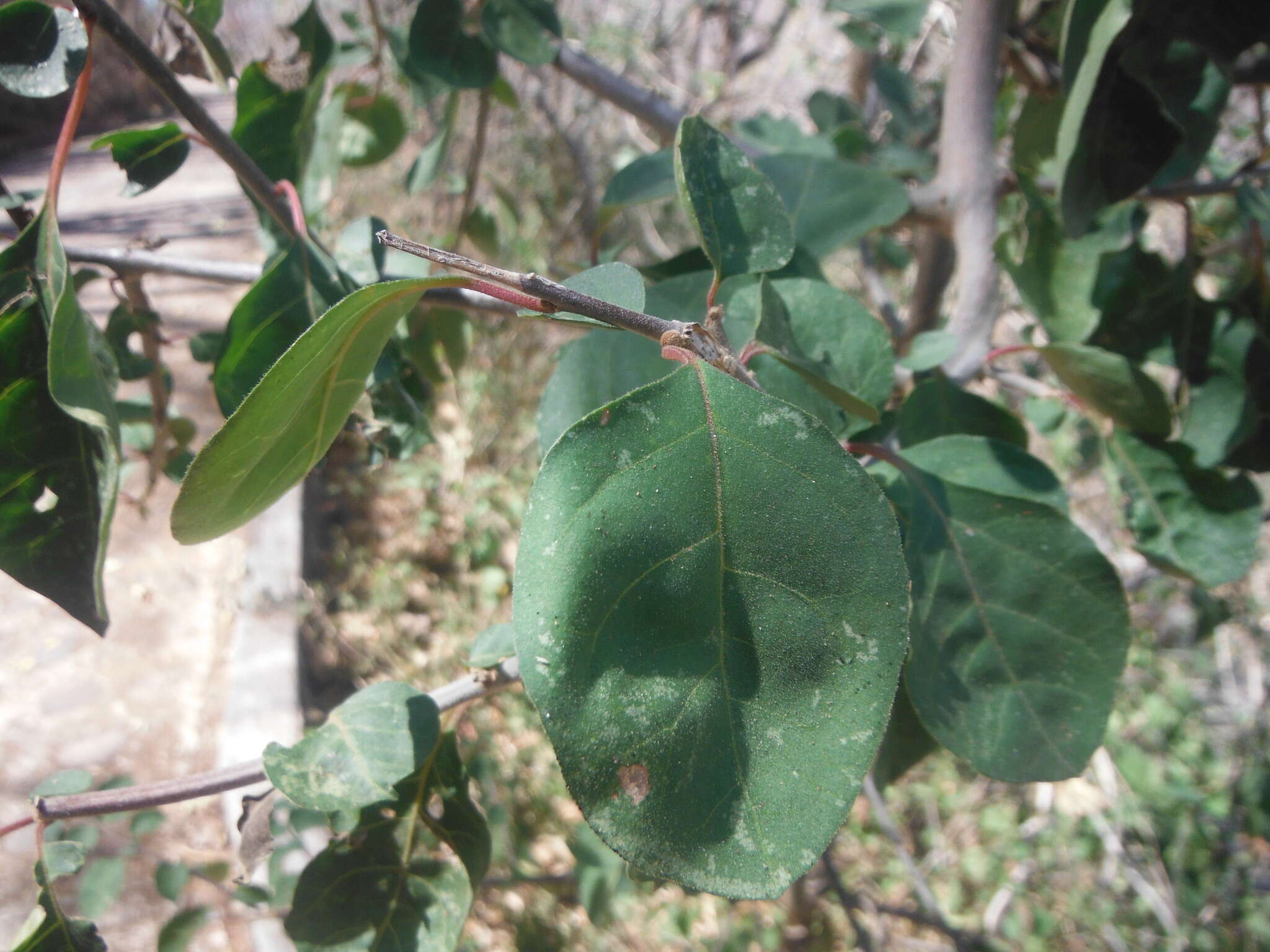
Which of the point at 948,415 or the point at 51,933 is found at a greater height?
the point at 948,415

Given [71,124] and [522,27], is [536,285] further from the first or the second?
[522,27]

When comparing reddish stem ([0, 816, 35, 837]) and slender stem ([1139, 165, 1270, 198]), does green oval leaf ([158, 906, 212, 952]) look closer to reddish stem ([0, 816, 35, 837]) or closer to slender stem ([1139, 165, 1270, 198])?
reddish stem ([0, 816, 35, 837])

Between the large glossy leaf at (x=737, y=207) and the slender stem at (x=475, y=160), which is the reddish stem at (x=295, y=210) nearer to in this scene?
the large glossy leaf at (x=737, y=207)

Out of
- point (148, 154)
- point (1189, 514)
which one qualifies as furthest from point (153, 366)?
point (1189, 514)

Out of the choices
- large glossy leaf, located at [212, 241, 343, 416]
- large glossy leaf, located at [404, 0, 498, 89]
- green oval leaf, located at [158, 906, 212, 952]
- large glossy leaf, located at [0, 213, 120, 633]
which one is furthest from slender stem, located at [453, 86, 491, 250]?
green oval leaf, located at [158, 906, 212, 952]

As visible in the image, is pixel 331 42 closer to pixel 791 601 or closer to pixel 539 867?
pixel 791 601

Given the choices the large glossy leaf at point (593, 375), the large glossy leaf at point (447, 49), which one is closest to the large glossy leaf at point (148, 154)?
the large glossy leaf at point (447, 49)

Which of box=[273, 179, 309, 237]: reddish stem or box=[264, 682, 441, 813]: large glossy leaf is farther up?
box=[273, 179, 309, 237]: reddish stem

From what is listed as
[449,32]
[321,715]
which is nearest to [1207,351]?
[449,32]
